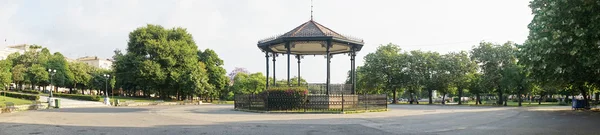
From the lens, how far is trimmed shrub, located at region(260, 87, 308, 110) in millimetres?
24062

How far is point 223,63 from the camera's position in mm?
69875

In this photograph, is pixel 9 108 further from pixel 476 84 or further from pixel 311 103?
pixel 476 84

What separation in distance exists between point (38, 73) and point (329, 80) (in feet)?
211

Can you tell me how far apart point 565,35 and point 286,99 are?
581 inches

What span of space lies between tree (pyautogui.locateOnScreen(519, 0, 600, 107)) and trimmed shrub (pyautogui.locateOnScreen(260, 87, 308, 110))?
12091 millimetres

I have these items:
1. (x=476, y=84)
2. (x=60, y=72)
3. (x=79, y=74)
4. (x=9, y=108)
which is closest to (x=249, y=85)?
(x=60, y=72)

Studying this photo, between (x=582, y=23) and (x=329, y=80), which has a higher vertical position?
(x=582, y=23)

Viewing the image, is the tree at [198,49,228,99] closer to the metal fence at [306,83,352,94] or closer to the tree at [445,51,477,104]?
the tree at [445,51,477,104]

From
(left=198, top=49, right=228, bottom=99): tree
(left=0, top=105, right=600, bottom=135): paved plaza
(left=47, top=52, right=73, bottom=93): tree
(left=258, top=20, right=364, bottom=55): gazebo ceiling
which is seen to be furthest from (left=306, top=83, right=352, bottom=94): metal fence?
(left=47, top=52, right=73, bottom=93): tree

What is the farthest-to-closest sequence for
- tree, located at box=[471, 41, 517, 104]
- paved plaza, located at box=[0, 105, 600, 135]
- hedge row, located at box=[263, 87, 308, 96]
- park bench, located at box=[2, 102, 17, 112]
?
1. tree, located at box=[471, 41, 517, 104]
2. park bench, located at box=[2, 102, 17, 112]
3. hedge row, located at box=[263, 87, 308, 96]
4. paved plaza, located at box=[0, 105, 600, 135]

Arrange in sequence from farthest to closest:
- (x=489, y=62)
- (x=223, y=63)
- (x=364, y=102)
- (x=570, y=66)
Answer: (x=223, y=63) < (x=489, y=62) < (x=364, y=102) < (x=570, y=66)

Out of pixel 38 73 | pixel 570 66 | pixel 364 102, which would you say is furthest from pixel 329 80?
pixel 38 73

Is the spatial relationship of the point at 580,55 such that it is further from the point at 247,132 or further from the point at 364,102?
the point at 364,102

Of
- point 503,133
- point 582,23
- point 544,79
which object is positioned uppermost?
point 582,23
